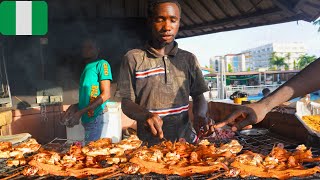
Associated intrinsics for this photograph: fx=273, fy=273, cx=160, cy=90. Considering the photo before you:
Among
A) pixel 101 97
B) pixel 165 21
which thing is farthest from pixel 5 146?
pixel 165 21

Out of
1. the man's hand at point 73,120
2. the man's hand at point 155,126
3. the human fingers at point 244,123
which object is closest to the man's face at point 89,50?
the man's hand at point 73,120

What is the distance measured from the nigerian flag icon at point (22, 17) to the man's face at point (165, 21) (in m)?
2.73

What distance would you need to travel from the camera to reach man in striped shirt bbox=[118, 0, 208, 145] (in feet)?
9.18

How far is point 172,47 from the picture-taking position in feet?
10.0

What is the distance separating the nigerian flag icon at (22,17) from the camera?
4.55m

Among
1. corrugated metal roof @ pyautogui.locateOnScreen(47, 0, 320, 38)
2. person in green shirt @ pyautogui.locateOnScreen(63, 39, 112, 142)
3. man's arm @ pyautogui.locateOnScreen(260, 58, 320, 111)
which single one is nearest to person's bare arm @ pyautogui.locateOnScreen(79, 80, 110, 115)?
person in green shirt @ pyautogui.locateOnScreen(63, 39, 112, 142)

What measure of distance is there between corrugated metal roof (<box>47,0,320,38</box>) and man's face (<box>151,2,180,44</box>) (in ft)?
15.0

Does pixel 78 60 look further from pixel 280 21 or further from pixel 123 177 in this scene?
pixel 123 177

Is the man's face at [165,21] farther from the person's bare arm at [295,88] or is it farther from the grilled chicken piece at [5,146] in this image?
the grilled chicken piece at [5,146]

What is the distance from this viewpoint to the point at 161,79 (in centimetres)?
292

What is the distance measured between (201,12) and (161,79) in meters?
6.14

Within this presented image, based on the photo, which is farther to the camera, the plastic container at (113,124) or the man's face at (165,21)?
the plastic container at (113,124)

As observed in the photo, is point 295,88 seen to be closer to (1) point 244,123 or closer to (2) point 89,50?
(1) point 244,123

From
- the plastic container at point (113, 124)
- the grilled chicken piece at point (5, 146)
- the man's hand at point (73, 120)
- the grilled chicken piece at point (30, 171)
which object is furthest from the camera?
the plastic container at point (113, 124)
